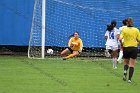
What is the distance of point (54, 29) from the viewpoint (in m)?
24.8

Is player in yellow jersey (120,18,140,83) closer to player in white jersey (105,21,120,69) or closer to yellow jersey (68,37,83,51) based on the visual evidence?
player in white jersey (105,21,120,69)

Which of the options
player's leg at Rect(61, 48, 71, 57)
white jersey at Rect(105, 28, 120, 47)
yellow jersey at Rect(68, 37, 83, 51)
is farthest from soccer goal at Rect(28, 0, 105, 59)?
white jersey at Rect(105, 28, 120, 47)

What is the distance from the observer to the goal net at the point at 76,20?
24688 millimetres

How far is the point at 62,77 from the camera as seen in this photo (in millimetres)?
16594

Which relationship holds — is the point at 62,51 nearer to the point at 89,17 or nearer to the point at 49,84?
the point at 89,17

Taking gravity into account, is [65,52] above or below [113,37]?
below

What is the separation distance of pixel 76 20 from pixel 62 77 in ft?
28.7

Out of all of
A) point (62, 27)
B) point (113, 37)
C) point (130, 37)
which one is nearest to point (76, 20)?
point (62, 27)

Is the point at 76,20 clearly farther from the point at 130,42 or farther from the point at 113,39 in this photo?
the point at 130,42

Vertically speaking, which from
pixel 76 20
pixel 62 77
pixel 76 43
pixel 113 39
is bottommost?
pixel 62 77

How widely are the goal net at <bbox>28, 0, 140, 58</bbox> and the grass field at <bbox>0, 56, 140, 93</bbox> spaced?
6.49 ft

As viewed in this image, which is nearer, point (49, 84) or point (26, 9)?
point (49, 84)

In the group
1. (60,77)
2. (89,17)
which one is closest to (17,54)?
(89,17)

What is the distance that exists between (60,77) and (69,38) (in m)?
8.38
